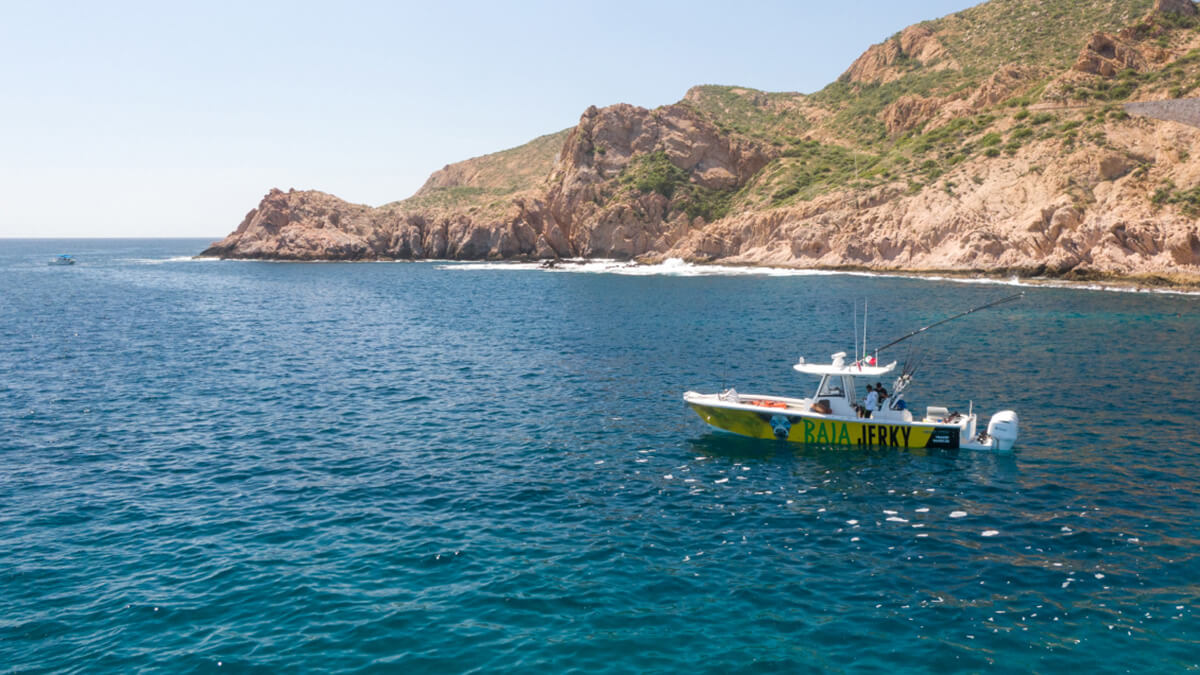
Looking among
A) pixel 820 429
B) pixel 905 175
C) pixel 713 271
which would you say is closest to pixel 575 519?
pixel 820 429

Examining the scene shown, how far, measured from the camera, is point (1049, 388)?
33969 millimetres


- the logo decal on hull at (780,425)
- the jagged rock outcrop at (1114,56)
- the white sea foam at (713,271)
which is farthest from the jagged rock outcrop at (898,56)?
the logo decal on hull at (780,425)

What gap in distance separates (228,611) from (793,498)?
49.1ft

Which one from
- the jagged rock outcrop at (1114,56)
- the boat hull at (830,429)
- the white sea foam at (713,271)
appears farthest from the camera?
the jagged rock outcrop at (1114,56)

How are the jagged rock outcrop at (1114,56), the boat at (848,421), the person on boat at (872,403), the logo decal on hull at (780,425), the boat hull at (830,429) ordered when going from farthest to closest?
the jagged rock outcrop at (1114,56), the logo decal on hull at (780,425), the person on boat at (872,403), the boat hull at (830,429), the boat at (848,421)

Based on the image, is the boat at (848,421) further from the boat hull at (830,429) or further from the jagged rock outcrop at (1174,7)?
the jagged rock outcrop at (1174,7)

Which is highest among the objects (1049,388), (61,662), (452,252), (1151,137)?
(1151,137)

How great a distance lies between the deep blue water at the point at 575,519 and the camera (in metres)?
14.2

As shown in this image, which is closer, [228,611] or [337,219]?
[228,611]

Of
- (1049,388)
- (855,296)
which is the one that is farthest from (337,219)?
(1049,388)

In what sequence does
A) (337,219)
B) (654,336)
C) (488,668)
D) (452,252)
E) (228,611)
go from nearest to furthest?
(488,668)
(228,611)
(654,336)
(452,252)
(337,219)

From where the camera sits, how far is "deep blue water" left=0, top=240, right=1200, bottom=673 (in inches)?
559

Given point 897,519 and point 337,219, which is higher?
point 337,219

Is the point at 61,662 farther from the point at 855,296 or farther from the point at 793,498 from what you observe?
the point at 855,296
